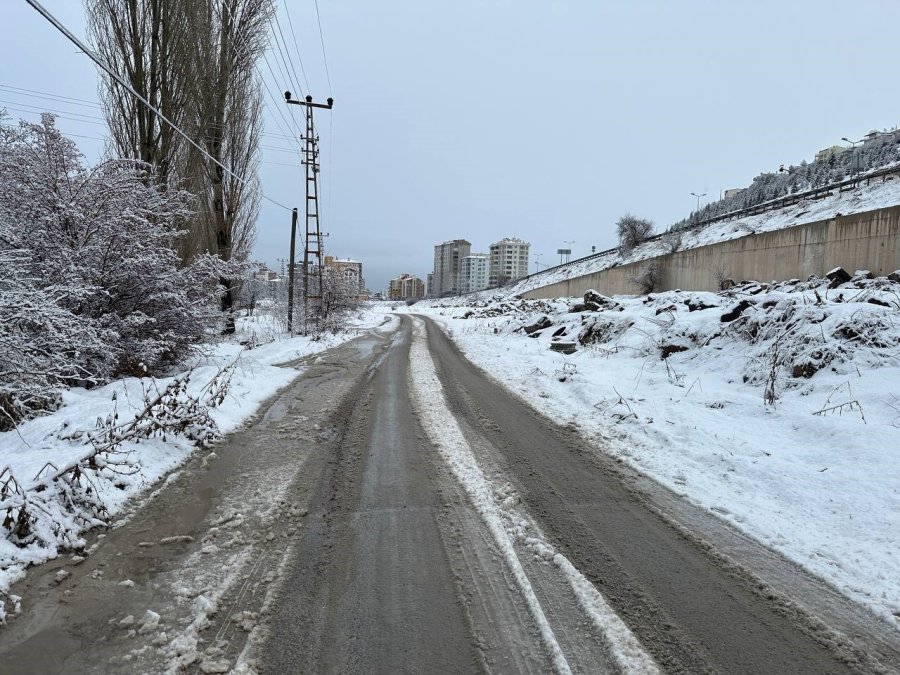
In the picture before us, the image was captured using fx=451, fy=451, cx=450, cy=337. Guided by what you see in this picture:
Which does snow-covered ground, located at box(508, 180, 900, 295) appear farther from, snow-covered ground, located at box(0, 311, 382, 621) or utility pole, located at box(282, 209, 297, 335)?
snow-covered ground, located at box(0, 311, 382, 621)

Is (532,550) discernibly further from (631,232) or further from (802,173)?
(802,173)

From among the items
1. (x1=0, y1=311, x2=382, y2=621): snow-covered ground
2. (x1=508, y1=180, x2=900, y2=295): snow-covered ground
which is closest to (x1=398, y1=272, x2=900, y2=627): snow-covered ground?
(x1=0, y1=311, x2=382, y2=621): snow-covered ground

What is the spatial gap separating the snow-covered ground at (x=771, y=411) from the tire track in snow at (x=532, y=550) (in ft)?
5.09

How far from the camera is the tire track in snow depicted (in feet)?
7.33

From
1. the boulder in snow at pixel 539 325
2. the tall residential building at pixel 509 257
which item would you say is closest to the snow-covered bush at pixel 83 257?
the boulder in snow at pixel 539 325

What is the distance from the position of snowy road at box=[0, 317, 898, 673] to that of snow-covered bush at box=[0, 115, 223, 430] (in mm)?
3291

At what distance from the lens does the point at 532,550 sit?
3154mm

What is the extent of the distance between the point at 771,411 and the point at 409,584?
577 cm

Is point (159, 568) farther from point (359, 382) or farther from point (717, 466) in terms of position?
point (359, 382)

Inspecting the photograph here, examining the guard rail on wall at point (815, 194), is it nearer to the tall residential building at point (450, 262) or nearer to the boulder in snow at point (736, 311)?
the boulder in snow at point (736, 311)

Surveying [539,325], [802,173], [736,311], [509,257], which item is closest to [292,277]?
[539,325]

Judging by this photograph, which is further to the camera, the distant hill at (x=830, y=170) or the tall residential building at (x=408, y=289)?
the tall residential building at (x=408, y=289)

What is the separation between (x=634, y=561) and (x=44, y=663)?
10.7 ft

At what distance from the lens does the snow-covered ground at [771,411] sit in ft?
11.3
